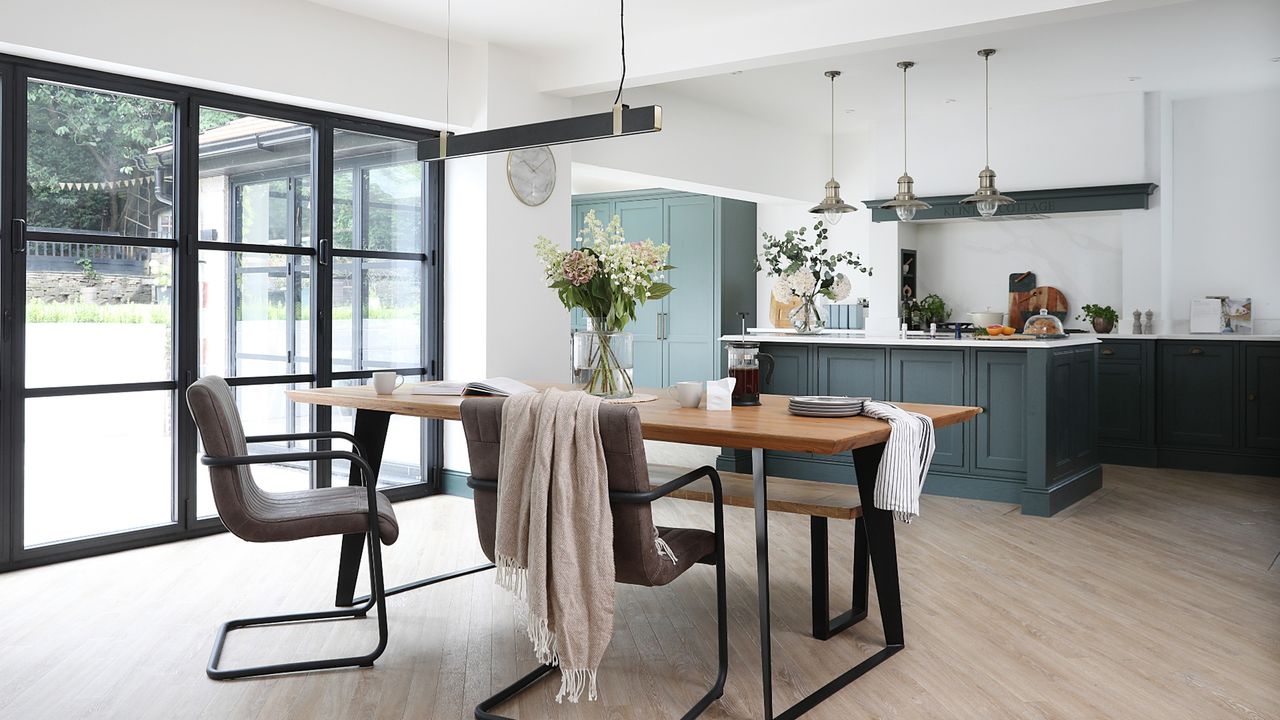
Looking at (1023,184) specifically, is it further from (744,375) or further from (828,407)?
(828,407)

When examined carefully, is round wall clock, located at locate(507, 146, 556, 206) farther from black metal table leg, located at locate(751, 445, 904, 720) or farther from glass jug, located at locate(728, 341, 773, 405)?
black metal table leg, located at locate(751, 445, 904, 720)

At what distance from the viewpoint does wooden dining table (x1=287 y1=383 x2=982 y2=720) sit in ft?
8.14

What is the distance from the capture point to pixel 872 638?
10.4ft

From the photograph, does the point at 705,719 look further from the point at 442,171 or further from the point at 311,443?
the point at 442,171

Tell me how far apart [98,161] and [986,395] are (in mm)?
4629

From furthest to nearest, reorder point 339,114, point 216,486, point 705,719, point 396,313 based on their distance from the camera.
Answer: point 396,313 → point 339,114 → point 216,486 → point 705,719

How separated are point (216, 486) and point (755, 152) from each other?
6.04 meters

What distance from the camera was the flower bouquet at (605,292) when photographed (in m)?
3.24

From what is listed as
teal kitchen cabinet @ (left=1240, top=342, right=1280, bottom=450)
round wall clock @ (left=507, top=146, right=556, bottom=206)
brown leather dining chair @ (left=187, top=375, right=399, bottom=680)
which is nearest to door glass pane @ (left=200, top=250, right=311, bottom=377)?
round wall clock @ (left=507, top=146, right=556, bottom=206)

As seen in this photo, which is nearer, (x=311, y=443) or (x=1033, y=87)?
(x=311, y=443)

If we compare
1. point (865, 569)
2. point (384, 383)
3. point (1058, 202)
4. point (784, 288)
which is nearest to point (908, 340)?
point (784, 288)

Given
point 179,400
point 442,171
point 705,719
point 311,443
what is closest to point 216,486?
point 705,719

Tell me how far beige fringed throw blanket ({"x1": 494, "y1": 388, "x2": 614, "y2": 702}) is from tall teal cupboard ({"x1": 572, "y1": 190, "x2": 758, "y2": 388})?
238 inches

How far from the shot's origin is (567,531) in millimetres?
2391
